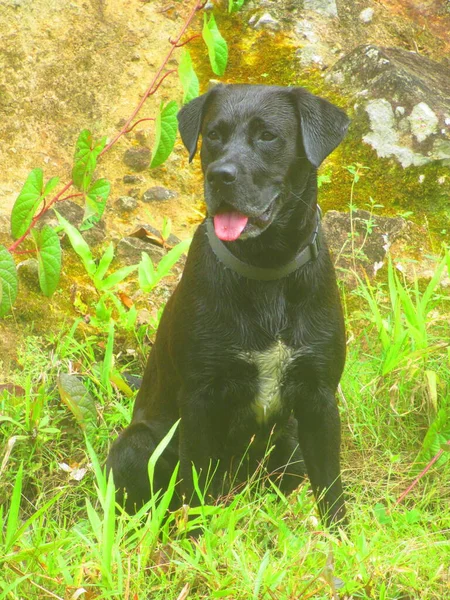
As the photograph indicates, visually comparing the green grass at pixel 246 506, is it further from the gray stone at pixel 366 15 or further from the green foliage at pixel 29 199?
the gray stone at pixel 366 15

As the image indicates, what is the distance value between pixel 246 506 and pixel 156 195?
2.17 meters

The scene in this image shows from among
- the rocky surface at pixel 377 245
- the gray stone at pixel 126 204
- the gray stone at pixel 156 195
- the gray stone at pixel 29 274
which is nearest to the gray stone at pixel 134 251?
the gray stone at pixel 126 204

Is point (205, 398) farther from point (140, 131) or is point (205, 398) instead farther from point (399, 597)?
point (140, 131)

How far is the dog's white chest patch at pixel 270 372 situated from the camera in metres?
2.74

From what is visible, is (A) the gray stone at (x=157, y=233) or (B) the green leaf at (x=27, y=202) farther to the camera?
(A) the gray stone at (x=157, y=233)

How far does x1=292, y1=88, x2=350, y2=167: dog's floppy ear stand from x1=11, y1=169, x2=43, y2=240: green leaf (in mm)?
897

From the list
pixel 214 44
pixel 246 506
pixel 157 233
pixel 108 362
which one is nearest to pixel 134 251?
pixel 157 233

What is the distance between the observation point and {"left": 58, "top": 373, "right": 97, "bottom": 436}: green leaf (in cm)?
321

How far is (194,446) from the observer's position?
2840 mm

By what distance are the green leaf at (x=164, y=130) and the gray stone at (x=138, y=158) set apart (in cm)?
132

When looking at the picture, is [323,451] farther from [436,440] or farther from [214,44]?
[214,44]

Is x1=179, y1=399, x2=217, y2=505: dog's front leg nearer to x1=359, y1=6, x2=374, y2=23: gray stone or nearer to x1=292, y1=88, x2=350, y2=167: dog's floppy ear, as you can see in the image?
x1=292, y1=88, x2=350, y2=167: dog's floppy ear

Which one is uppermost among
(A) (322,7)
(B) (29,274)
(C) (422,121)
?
(A) (322,7)

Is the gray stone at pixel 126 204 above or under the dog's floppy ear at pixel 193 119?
under
